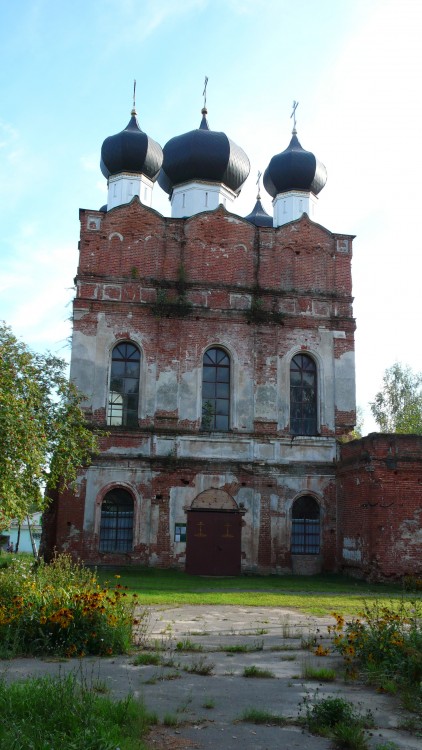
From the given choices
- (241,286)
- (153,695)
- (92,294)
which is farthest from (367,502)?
(153,695)

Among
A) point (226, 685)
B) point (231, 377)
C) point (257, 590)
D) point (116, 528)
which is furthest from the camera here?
point (231, 377)

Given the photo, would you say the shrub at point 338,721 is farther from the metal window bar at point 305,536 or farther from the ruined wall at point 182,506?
the metal window bar at point 305,536

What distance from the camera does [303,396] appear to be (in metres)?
22.6

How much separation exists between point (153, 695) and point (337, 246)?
771 inches

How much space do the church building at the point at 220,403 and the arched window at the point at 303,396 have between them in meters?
0.04

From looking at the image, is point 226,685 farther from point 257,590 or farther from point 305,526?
point 305,526

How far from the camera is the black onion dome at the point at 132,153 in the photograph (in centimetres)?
2561

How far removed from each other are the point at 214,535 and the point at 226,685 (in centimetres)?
1425

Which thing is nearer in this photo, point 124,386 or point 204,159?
point 124,386

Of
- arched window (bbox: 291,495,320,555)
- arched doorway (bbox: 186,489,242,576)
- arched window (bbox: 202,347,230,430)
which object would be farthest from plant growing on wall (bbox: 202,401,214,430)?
arched window (bbox: 291,495,320,555)

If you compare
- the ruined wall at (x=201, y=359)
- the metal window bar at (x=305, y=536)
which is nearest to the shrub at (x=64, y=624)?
the ruined wall at (x=201, y=359)

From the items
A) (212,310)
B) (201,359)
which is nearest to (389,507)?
(201,359)

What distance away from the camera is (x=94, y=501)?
813 inches

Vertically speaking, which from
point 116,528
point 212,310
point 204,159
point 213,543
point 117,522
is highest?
point 204,159
